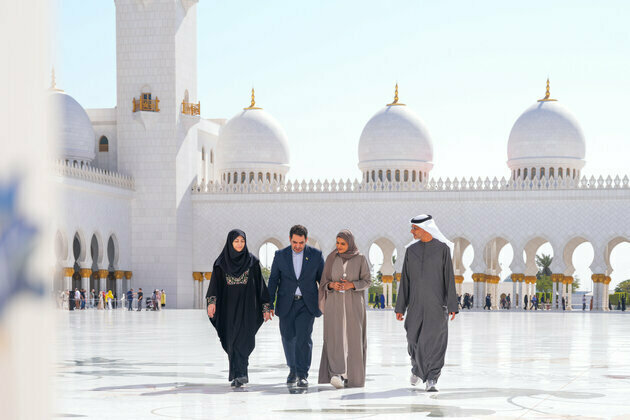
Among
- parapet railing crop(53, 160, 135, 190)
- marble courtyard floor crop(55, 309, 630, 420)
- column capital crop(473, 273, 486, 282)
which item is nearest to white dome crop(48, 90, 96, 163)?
parapet railing crop(53, 160, 135, 190)

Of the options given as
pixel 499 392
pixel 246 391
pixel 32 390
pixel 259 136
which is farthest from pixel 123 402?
pixel 259 136

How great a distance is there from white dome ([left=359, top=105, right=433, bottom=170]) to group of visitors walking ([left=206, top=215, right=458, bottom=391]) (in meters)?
23.8

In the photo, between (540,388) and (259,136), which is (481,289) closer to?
(259,136)

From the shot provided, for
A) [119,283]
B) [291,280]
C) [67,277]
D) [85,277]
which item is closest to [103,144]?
[119,283]

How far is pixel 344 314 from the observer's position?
5.32 metres

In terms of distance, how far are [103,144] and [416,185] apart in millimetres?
10263

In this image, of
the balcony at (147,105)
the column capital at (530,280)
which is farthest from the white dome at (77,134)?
the column capital at (530,280)

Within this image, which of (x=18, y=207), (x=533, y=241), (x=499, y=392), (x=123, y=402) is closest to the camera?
(x=18, y=207)

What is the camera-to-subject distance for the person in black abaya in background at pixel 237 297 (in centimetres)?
515

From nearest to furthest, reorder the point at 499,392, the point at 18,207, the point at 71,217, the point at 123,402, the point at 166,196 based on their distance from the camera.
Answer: the point at 18,207 → the point at 123,402 → the point at 499,392 → the point at 71,217 → the point at 166,196

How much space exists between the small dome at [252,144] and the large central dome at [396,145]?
2.98m

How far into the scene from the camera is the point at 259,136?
30219 mm

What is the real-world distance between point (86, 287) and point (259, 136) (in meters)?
8.79

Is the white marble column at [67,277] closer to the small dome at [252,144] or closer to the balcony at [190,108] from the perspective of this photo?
the balcony at [190,108]
